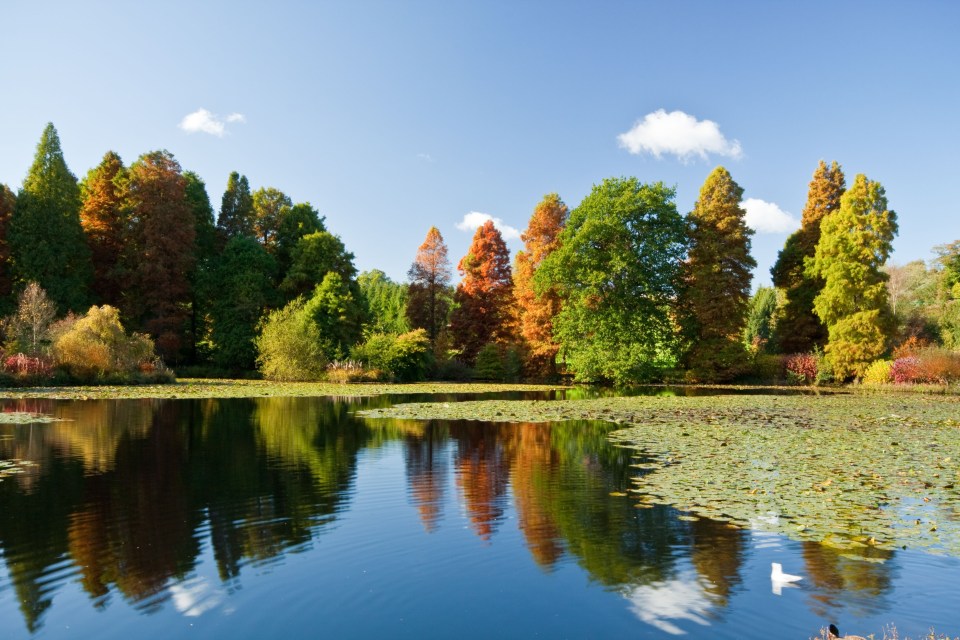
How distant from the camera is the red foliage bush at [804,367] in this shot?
123 feet

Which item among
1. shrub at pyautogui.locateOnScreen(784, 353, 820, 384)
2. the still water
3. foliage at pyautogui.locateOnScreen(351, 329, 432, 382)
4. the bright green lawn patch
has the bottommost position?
the still water

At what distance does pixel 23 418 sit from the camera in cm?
1602

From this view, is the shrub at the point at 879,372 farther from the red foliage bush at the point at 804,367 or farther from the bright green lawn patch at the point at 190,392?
the bright green lawn patch at the point at 190,392

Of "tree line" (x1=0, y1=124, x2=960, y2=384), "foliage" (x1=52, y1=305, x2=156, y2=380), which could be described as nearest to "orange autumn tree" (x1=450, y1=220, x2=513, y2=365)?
"tree line" (x1=0, y1=124, x2=960, y2=384)

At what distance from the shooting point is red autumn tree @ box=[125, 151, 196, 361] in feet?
132

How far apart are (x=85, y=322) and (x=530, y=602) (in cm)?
3060

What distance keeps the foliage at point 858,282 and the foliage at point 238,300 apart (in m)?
34.7

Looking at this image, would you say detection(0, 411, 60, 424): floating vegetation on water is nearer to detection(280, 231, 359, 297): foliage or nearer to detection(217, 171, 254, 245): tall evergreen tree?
detection(280, 231, 359, 297): foliage

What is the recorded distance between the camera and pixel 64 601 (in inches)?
203

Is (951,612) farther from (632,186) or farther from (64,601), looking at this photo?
(632,186)

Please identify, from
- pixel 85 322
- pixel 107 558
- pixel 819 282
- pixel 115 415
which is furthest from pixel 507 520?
pixel 819 282

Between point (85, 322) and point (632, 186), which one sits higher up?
point (632, 186)

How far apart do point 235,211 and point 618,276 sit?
29.8m

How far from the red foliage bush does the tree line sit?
0.42ft
